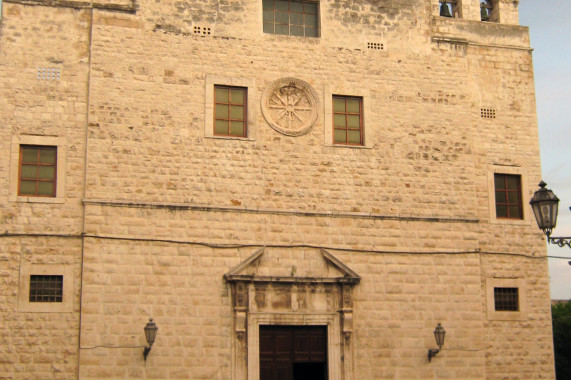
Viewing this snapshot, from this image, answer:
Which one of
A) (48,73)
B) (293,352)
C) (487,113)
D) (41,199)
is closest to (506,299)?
(487,113)

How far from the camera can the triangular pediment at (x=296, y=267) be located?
14.8 metres

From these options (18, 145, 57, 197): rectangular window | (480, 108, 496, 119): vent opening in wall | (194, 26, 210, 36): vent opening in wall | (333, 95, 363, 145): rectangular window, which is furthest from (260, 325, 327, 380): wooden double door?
(480, 108, 496, 119): vent opening in wall

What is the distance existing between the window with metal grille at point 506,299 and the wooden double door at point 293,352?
404 cm

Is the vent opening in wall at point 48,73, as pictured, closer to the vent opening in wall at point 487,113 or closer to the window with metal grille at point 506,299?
the vent opening in wall at point 487,113

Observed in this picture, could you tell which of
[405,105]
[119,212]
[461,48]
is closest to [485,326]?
[405,105]

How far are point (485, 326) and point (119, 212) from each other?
26.2ft

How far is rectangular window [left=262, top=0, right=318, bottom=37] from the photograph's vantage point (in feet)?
53.8

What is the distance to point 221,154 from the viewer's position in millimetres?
15242

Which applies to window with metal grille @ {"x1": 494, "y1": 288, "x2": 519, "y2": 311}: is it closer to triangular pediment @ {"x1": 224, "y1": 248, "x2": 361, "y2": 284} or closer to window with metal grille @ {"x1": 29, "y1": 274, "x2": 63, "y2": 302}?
triangular pediment @ {"x1": 224, "y1": 248, "x2": 361, "y2": 284}

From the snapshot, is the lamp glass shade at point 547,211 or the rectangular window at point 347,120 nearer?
the lamp glass shade at point 547,211

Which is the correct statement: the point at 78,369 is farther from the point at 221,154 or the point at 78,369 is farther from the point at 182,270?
the point at 221,154

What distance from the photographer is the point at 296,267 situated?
15.1 metres

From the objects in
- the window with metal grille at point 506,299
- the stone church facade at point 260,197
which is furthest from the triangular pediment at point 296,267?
the window with metal grille at point 506,299

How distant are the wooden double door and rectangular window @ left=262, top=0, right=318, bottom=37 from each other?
6.34 meters
